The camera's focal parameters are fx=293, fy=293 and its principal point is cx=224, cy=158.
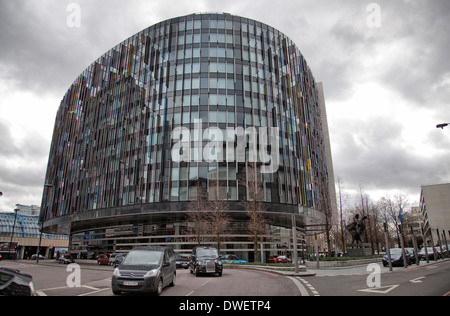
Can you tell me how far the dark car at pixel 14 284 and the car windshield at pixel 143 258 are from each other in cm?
375

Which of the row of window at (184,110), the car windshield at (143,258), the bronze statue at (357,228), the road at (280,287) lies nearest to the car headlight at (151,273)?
the car windshield at (143,258)

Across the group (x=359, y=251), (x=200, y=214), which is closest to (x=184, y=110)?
(x=200, y=214)

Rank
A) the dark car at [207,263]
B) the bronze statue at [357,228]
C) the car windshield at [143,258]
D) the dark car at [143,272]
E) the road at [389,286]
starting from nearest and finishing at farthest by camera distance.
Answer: the dark car at [143,272]
the road at [389,286]
the car windshield at [143,258]
the dark car at [207,263]
the bronze statue at [357,228]

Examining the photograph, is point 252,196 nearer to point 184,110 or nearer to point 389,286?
point 184,110

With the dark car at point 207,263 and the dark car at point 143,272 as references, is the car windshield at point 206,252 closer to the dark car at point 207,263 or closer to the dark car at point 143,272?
the dark car at point 207,263

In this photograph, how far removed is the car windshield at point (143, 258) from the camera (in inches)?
447

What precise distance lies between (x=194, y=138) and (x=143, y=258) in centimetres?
3213

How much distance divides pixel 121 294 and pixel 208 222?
28967mm

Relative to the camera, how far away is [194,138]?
43.0 metres

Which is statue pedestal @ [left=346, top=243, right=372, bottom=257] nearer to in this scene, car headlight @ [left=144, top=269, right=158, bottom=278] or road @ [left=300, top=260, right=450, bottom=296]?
road @ [left=300, top=260, right=450, bottom=296]

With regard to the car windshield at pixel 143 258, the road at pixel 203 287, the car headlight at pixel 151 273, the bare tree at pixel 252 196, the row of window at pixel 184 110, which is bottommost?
the road at pixel 203 287

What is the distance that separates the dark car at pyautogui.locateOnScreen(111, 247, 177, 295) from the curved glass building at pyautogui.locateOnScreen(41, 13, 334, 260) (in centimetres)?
2672
